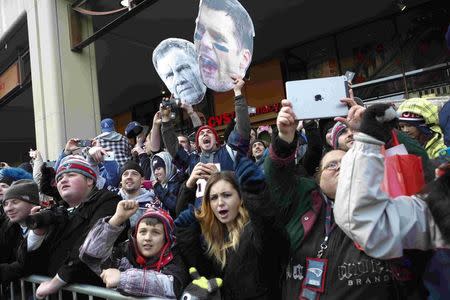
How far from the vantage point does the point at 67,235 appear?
2910mm

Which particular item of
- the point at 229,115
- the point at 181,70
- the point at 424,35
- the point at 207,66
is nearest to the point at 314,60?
the point at 424,35

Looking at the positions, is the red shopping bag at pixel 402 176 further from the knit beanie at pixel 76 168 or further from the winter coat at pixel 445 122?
the knit beanie at pixel 76 168

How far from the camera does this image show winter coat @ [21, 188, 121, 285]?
287 centimetres

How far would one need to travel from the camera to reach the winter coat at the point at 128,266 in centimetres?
227

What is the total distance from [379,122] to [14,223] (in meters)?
3.11

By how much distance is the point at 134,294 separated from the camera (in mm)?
2262

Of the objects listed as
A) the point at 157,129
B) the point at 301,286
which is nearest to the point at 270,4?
the point at 157,129

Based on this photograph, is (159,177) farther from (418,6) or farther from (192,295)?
(418,6)

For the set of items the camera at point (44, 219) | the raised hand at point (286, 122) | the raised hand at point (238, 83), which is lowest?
the camera at point (44, 219)

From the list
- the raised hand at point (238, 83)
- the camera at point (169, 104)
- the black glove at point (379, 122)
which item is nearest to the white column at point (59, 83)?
the camera at point (169, 104)

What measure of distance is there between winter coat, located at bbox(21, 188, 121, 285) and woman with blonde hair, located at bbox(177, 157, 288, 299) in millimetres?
729

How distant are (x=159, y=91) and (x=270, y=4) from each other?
6.46 m

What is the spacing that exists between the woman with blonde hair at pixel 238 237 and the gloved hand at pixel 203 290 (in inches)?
5.7

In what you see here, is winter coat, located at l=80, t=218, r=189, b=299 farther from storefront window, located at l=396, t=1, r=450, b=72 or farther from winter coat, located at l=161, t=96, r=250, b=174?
storefront window, located at l=396, t=1, r=450, b=72
